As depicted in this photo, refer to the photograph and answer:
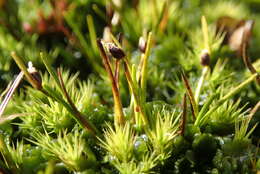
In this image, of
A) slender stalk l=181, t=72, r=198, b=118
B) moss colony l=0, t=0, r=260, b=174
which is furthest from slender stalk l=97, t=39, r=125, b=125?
slender stalk l=181, t=72, r=198, b=118

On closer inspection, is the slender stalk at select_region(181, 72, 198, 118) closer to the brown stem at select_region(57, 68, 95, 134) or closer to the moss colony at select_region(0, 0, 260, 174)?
the moss colony at select_region(0, 0, 260, 174)

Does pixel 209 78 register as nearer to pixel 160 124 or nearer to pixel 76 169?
pixel 160 124

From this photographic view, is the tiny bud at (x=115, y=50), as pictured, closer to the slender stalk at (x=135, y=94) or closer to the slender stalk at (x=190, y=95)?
the slender stalk at (x=135, y=94)

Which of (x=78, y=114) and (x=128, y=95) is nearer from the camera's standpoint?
(x=78, y=114)

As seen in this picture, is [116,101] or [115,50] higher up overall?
[115,50]

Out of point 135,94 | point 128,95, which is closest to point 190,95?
point 135,94

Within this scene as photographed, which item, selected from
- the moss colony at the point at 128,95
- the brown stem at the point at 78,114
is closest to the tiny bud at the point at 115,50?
the moss colony at the point at 128,95

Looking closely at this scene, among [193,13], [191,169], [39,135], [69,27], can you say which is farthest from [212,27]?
[39,135]

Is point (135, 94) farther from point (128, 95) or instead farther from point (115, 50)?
point (128, 95)

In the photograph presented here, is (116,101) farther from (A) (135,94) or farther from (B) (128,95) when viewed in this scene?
(B) (128,95)
